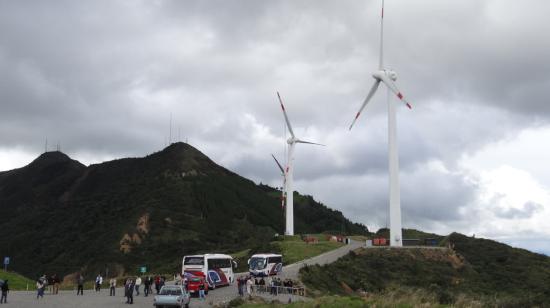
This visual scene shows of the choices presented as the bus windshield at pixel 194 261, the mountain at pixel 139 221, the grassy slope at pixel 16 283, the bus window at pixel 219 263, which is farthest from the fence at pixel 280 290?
the mountain at pixel 139 221

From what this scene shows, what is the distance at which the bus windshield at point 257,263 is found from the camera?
56688 millimetres

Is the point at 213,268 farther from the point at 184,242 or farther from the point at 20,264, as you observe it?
the point at 20,264

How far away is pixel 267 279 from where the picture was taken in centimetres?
5425

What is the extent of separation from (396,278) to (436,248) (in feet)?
63.7

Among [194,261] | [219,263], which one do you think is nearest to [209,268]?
[194,261]

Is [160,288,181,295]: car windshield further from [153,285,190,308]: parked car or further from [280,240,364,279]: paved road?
[280,240,364,279]: paved road

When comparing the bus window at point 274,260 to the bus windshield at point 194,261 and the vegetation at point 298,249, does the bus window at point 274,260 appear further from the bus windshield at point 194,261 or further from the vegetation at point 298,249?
the vegetation at point 298,249

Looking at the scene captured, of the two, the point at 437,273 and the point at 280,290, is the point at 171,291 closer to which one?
the point at 280,290

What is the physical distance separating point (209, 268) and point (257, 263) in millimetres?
10548

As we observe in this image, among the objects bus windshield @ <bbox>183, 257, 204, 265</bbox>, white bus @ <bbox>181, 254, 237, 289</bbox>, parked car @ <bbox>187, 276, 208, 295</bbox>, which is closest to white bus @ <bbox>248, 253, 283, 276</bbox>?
white bus @ <bbox>181, 254, 237, 289</bbox>

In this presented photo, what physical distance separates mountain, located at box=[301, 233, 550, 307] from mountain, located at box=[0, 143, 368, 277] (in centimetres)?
3697

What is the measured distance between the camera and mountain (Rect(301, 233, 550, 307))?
2330 inches

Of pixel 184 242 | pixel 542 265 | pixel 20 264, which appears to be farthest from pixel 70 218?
pixel 542 265

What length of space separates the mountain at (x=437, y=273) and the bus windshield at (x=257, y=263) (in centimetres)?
435
